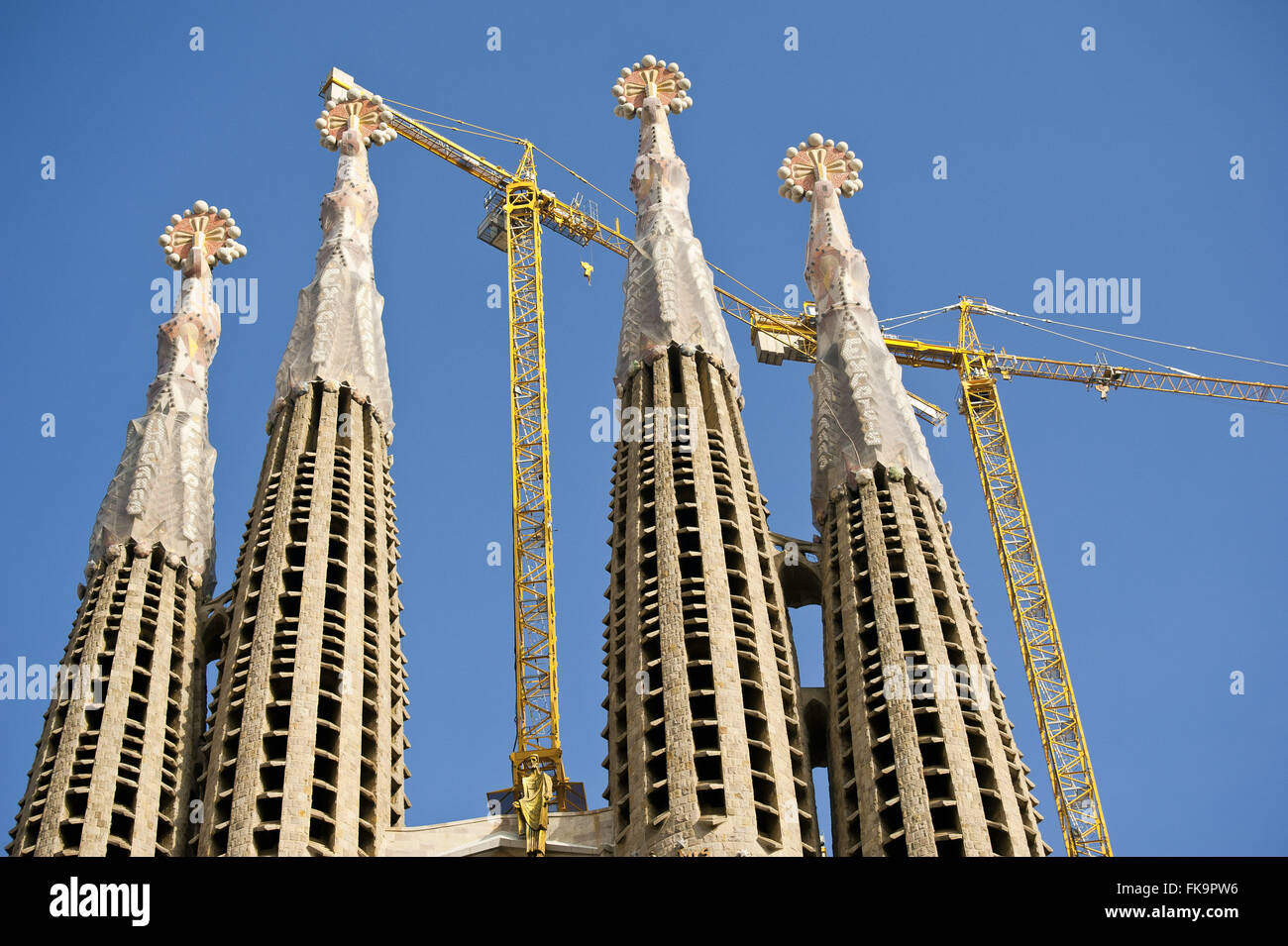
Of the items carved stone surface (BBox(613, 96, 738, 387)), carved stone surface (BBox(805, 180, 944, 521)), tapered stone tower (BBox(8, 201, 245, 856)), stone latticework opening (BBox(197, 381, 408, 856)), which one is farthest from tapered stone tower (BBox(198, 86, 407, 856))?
carved stone surface (BBox(805, 180, 944, 521))

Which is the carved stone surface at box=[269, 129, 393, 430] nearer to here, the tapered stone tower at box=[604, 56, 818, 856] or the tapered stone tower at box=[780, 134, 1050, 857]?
the tapered stone tower at box=[604, 56, 818, 856]

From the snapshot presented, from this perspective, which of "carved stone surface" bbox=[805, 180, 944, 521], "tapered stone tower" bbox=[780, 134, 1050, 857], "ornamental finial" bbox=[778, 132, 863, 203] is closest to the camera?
"tapered stone tower" bbox=[780, 134, 1050, 857]

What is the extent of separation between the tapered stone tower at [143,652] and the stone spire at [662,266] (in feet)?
54.7

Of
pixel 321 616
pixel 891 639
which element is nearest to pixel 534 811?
pixel 321 616

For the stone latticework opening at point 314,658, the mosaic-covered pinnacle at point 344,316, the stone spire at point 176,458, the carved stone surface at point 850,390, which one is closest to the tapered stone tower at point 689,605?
the carved stone surface at point 850,390

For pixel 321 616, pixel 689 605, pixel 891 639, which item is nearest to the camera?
pixel 891 639

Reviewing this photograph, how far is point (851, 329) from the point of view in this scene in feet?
251

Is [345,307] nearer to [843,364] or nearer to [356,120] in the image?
[356,120]

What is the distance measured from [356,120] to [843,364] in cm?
2654

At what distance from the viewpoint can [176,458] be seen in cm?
7500

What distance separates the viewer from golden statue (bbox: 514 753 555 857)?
206 feet

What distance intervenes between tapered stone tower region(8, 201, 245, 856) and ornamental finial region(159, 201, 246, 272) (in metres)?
4.21
